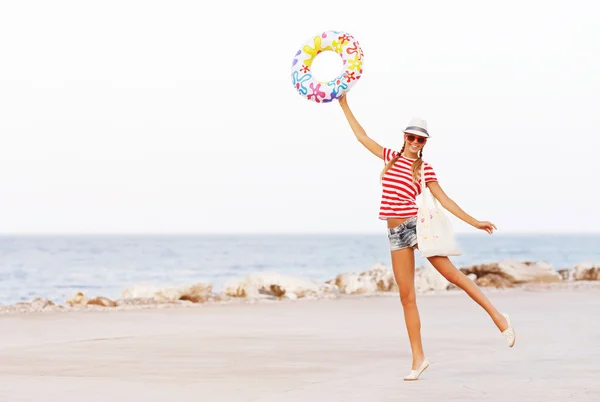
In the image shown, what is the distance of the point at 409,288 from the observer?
7891 millimetres

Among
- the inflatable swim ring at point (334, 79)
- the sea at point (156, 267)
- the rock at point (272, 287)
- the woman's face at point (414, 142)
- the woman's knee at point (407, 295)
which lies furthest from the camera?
the sea at point (156, 267)

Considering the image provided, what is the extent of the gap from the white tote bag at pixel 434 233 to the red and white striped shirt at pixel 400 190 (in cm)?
12

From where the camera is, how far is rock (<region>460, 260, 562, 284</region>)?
18.5 meters

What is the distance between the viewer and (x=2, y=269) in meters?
53.2

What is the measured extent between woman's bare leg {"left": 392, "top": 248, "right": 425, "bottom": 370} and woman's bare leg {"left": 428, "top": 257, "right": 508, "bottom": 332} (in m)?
0.18

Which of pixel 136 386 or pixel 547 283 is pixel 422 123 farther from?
pixel 547 283

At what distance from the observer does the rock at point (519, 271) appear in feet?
60.7

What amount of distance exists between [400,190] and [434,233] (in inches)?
17.0

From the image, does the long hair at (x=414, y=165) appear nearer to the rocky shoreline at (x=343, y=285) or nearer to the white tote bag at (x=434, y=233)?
the white tote bag at (x=434, y=233)

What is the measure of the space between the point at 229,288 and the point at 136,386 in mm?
9809

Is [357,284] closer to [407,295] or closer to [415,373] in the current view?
[407,295]

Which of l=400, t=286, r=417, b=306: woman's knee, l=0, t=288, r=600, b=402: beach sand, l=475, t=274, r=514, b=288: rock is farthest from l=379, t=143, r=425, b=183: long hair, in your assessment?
l=475, t=274, r=514, b=288: rock

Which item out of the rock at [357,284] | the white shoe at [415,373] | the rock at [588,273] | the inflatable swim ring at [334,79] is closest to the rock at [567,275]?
the rock at [588,273]

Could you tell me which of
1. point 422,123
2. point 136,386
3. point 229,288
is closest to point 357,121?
point 422,123
